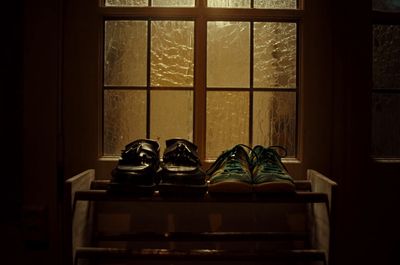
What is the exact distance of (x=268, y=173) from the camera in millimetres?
1110

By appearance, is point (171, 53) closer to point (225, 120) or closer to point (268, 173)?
point (225, 120)

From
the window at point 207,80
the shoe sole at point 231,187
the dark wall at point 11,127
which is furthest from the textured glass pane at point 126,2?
the shoe sole at point 231,187

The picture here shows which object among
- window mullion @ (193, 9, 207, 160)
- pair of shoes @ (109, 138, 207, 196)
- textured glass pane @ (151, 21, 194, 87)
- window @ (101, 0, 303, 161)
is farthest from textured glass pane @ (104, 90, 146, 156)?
pair of shoes @ (109, 138, 207, 196)

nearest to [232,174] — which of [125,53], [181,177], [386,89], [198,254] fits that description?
[181,177]

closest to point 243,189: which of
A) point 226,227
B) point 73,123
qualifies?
point 226,227

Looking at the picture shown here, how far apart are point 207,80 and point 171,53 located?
178mm

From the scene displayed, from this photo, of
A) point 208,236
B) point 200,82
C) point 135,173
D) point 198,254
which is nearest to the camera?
point 135,173

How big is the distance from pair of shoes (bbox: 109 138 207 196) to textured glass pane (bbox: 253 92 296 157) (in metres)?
0.42

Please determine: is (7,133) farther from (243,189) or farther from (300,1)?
(300,1)

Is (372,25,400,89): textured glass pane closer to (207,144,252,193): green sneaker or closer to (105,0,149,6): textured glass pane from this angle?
(207,144,252,193): green sneaker

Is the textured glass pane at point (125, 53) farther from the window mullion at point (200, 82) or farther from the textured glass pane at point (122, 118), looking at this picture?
the window mullion at point (200, 82)

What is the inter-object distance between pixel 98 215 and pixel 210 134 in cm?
53

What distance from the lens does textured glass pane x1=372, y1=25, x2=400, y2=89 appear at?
1.51 m

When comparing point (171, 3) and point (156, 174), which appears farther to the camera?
point (171, 3)
